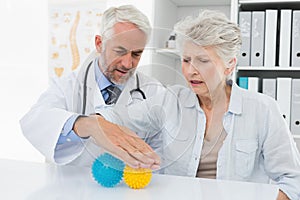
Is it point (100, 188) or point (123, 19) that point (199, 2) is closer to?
point (123, 19)

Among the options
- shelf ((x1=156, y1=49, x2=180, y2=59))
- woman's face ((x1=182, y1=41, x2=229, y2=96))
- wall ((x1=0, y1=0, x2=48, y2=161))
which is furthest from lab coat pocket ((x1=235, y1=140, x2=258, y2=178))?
wall ((x1=0, y1=0, x2=48, y2=161))

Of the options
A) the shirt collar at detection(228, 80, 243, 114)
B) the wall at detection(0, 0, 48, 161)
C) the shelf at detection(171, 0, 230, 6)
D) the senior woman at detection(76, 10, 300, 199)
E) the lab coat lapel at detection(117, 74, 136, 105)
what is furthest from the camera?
the wall at detection(0, 0, 48, 161)

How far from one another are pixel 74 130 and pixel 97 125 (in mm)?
124

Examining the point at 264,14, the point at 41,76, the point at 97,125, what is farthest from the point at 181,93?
the point at 41,76

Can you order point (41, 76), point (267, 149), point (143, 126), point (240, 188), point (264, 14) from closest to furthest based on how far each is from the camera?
1. point (240, 188)
2. point (143, 126)
3. point (267, 149)
4. point (264, 14)
5. point (41, 76)

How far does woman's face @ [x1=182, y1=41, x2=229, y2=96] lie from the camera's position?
111cm

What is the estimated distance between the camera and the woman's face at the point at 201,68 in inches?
43.6

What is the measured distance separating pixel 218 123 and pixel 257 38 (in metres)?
0.84

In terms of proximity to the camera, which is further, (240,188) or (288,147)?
(288,147)

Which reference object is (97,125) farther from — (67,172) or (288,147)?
(288,147)

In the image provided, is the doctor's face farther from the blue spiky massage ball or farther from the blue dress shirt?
the blue spiky massage ball

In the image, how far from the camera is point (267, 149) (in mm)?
1362

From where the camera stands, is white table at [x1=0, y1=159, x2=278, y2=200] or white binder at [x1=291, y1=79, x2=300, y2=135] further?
white binder at [x1=291, y1=79, x2=300, y2=135]

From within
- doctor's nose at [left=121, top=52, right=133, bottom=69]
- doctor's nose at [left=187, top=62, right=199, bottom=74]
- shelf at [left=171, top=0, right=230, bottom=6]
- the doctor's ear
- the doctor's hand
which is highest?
shelf at [left=171, top=0, right=230, bottom=6]
